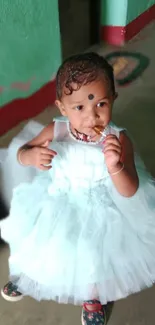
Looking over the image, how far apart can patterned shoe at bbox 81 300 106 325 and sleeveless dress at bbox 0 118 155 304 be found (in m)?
0.06

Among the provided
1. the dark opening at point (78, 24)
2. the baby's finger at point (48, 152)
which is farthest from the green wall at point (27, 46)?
the baby's finger at point (48, 152)

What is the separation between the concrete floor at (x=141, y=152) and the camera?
106 cm

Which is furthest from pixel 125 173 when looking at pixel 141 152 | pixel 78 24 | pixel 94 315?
pixel 78 24

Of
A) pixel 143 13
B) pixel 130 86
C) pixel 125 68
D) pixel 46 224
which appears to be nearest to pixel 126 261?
pixel 46 224

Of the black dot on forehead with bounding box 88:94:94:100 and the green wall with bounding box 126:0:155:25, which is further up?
the green wall with bounding box 126:0:155:25

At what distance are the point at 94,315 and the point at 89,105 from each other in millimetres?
554

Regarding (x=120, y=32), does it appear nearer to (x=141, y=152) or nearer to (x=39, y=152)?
(x=141, y=152)

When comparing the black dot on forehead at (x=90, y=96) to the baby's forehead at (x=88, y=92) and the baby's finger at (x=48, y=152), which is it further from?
the baby's finger at (x=48, y=152)

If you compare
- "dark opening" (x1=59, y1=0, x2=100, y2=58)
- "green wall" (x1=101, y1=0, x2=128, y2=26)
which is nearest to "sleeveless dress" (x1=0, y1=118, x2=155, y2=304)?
"dark opening" (x1=59, y1=0, x2=100, y2=58)

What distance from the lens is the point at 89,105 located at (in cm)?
84

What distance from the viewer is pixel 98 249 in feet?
3.03

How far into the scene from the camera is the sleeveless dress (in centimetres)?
93

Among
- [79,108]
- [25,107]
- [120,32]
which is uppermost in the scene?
[120,32]

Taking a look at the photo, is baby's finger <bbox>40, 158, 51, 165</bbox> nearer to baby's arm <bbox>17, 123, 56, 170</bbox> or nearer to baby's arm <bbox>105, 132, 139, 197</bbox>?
baby's arm <bbox>17, 123, 56, 170</bbox>
